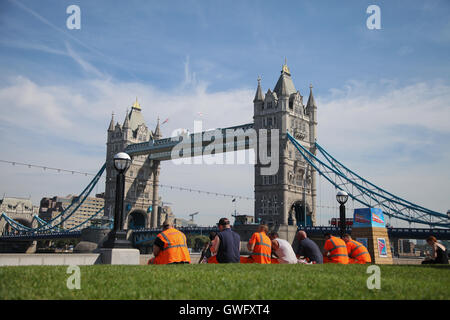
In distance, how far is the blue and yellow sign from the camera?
18.7 meters

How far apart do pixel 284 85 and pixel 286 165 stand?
10765 millimetres

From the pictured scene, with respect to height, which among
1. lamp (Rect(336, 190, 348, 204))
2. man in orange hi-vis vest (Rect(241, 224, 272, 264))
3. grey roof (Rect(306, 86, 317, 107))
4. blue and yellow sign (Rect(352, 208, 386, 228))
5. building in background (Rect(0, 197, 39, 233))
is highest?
grey roof (Rect(306, 86, 317, 107))

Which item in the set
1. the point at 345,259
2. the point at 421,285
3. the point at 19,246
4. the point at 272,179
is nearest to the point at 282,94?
the point at 272,179

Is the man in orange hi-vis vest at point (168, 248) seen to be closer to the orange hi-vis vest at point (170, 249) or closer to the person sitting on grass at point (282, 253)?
the orange hi-vis vest at point (170, 249)

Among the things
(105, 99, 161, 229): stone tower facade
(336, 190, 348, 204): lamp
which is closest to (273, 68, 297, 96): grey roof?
(105, 99, 161, 229): stone tower facade

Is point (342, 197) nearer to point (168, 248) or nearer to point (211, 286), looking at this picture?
point (168, 248)

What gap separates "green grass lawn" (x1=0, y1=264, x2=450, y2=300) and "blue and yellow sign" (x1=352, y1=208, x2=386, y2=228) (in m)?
12.3

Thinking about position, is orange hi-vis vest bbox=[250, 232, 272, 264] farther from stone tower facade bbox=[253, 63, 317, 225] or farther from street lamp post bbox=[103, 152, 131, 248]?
stone tower facade bbox=[253, 63, 317, 225]

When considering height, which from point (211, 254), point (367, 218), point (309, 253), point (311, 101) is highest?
point (311, 101)

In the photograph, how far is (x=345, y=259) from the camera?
33.3 feet

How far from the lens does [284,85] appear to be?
5525 cm

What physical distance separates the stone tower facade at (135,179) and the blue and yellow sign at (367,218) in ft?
185

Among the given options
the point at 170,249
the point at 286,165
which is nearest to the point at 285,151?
the point at 286,165

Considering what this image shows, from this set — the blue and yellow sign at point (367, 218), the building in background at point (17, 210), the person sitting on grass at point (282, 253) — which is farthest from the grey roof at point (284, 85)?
the building in background at point (17, 210)
